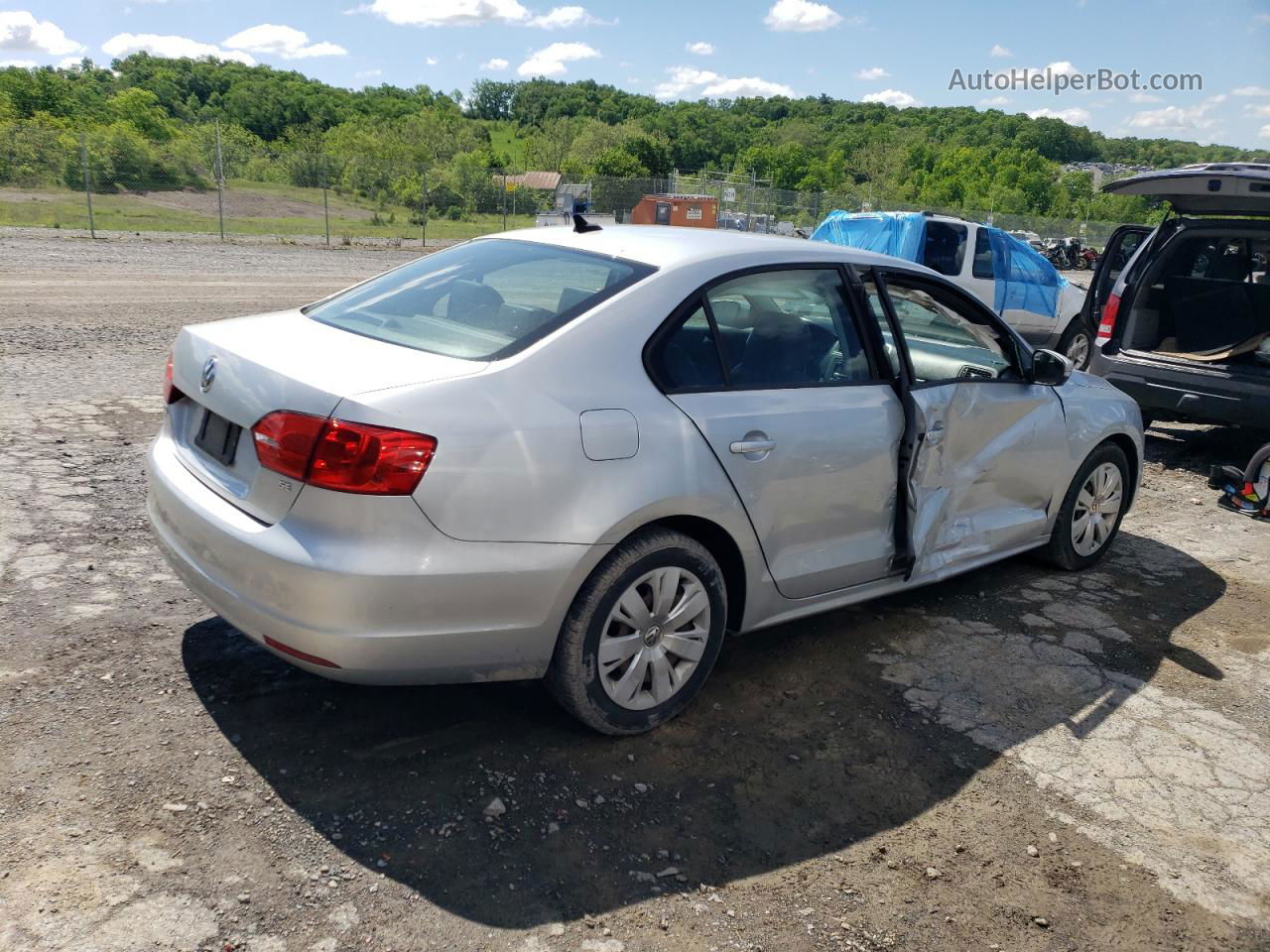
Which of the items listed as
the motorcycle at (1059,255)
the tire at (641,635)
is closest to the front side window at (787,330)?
the tire at (641,635)

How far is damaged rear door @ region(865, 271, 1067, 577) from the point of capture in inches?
164

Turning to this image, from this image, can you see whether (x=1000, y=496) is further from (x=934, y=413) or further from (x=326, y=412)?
(x=326, y=412)

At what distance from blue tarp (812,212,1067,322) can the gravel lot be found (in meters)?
8.89

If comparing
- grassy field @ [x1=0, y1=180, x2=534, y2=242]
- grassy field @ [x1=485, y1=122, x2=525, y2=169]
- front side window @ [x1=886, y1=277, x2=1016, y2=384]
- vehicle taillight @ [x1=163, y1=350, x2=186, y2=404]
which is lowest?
grassy field @ [x1=0, y1=180, x2=534, y2=242]

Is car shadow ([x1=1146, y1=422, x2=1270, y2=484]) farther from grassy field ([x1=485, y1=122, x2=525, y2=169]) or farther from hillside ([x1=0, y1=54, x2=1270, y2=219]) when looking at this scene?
grassy field ([x1=485, y1=122, x2=525, y2=169])

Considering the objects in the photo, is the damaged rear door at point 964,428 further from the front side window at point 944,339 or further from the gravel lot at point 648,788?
the gravel lot at point 648,788

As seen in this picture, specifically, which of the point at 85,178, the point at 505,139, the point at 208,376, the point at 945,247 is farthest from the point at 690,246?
the point at 505,139

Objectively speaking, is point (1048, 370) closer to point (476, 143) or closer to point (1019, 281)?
point (1019, 281)

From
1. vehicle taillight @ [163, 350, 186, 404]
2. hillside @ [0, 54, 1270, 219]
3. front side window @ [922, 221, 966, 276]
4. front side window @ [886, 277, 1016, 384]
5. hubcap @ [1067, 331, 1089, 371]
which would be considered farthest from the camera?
hillside @ [0, 54, 1270, 219]

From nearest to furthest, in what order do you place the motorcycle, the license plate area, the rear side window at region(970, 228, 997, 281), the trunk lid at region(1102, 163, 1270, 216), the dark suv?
the license plate area, the trunk lid at region(1102, 163, 1270, 216), the dark suv, the rear side window at region(970, 228, 997, 281), the motorcycle

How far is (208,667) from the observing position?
11.9 ft

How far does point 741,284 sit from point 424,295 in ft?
3.74

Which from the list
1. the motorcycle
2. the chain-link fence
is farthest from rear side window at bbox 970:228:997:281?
the motorcycle

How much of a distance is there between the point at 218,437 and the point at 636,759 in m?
1.65
